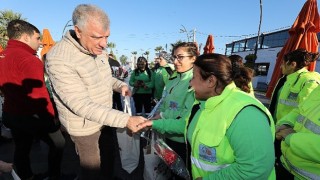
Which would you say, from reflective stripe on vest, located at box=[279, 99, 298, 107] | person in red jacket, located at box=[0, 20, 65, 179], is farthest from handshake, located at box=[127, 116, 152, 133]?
reflective stripe on vest, located at box=[279, 99, 298, 107]

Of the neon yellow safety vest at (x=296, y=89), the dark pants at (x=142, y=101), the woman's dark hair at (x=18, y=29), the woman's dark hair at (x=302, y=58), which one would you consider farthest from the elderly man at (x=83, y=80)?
the dark pants at (x=142, y=101)

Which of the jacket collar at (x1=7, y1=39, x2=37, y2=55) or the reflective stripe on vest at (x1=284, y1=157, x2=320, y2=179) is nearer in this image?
the reflective stripe on vest at (x1=284, y1=157, x2=320, y2=179)

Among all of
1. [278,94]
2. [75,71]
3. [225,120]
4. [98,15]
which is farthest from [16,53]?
[278,94]

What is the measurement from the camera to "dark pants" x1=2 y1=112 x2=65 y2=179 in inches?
119

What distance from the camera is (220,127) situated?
4.67ft

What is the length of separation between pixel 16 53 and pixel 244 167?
276 centimetres

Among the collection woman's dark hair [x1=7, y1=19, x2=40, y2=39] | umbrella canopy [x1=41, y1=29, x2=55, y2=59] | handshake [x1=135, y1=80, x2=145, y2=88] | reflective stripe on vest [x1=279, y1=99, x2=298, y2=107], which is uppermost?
woman's dark hair [x1=7, y1=19, x2=40, y2=39]

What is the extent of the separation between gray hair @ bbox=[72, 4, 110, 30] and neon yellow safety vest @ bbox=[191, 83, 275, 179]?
3.82 ft

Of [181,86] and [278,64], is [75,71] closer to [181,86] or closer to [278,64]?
[181,86]

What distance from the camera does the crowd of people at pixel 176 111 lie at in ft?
4.62

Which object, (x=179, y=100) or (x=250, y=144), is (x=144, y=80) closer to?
(x=179, y=100)

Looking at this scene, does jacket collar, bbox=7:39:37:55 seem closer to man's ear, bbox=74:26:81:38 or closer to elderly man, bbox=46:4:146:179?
elderly man, bbox=46:4:146:179

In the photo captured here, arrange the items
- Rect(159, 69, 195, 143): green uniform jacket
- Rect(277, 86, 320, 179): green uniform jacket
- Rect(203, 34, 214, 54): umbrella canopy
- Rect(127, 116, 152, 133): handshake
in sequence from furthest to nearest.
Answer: Rect(203, 34, 214, 54): umbrella canopy
Rect(159, 69, 195, 143): green uniform jacket
Rect(127, 116, 152, 133): handshake
Rect(277, 86, 320, 179): green uniform jacket

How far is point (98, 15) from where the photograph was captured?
2.06m
